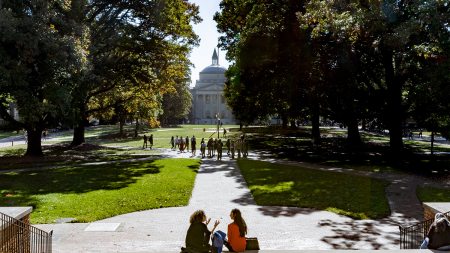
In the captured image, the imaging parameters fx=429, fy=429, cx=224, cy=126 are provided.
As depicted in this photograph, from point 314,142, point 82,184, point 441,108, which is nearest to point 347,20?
point 441,108

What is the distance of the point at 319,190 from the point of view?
18.3 m

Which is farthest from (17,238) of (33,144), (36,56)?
(33,144)

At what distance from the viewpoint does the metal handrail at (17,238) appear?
7930 mm

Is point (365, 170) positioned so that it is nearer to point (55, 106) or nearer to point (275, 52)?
point (275, 52)

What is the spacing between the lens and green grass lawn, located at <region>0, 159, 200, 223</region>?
48.4 ft

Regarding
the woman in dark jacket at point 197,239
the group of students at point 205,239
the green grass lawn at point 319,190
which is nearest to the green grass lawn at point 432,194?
the green grass lawn at point 319,190

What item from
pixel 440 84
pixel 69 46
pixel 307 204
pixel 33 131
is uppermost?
pixel 69 46

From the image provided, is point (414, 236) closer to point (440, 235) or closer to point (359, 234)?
point (359, 234)

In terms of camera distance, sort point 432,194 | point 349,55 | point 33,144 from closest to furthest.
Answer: point 432,194 → point 349,55 → point 33,144

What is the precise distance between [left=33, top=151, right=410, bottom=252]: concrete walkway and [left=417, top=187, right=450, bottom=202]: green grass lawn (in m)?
3.19

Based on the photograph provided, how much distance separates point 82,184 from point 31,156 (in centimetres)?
1413

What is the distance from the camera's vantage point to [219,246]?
820 cm

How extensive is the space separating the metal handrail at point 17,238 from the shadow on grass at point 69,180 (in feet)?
22.4

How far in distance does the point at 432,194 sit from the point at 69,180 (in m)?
16.7
